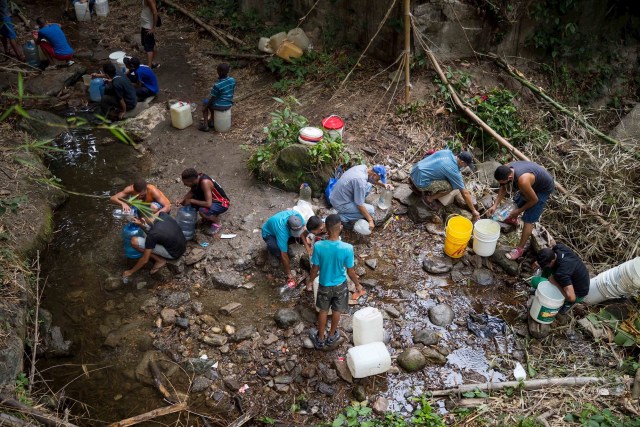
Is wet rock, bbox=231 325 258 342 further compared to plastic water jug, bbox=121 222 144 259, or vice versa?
plastic water jug, bbox=121 222 144 259

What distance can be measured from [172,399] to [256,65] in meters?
7.38

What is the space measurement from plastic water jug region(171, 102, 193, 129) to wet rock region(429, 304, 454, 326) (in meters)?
5.50

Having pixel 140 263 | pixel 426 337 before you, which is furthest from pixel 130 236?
pixel 426 337

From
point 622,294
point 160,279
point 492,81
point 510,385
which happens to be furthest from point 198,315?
point 492,81

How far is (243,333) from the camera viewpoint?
5.69 m

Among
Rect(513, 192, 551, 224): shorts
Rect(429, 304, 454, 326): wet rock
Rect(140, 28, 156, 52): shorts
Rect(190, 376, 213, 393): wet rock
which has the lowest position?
Rect(190, 376, 213, 393): wet rock

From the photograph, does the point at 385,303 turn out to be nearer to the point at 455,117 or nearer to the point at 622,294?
the point at 622,294

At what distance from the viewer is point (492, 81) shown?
959 centimetres

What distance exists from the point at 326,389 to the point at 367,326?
30.5 inches

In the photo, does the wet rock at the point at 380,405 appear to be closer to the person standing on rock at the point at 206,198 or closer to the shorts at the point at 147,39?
the person standing on rock at the point at 206,198

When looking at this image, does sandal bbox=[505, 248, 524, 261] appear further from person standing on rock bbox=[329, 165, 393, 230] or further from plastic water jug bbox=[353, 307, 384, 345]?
plastic water jug bbox=[353, 307, 384, 345]

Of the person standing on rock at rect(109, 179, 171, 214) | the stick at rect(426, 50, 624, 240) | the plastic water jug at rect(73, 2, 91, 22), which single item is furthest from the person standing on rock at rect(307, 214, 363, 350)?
the plastic water jug at rect(73, 2, 91, 22)

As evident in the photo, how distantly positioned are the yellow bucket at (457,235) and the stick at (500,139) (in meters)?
1.73

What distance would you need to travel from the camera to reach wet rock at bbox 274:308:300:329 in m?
5.76
